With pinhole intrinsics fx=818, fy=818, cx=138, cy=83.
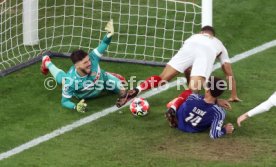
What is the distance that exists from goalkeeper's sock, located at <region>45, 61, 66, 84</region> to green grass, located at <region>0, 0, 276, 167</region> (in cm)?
30

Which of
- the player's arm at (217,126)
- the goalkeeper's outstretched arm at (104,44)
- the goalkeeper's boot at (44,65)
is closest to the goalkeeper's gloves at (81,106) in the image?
the goalkeeper's outstretched arm at (104,44)

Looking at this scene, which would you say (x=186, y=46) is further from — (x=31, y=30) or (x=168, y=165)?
(x=31, y=30)

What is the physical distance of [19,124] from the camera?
1021 cm

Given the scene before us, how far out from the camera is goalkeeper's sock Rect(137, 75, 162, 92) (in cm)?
1038

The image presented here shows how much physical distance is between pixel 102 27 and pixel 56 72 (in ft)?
7.90

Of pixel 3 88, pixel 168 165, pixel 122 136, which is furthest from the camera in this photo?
pixel 3 88

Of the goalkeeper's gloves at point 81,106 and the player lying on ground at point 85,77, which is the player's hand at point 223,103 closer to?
the player lying on ground at point 85,77

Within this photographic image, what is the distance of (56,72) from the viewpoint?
36.1ft

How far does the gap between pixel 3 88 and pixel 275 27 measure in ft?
14.8

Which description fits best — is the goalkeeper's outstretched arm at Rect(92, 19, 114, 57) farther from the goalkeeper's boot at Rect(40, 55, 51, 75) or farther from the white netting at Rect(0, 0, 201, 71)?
the white netting at Rect(0, 0, 201, 71)

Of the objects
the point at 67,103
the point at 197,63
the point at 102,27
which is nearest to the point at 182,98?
the point at 197,63

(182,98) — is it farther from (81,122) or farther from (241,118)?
(81,122)

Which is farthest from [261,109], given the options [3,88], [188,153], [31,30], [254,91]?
[31,30]

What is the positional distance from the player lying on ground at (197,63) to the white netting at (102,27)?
1.64 metres
